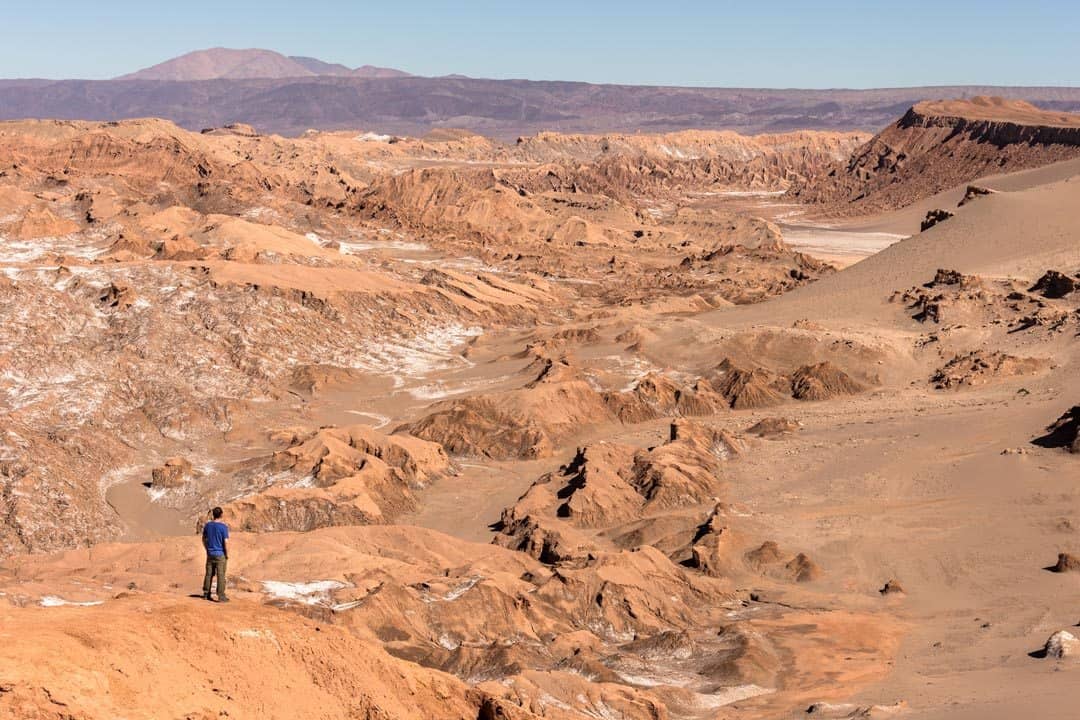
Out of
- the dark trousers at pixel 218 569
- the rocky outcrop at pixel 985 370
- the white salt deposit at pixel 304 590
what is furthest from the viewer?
the rocky outcrop at pixel 985 370

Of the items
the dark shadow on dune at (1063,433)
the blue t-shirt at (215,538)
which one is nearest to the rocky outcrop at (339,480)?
the blue t-shirt at (215,538)

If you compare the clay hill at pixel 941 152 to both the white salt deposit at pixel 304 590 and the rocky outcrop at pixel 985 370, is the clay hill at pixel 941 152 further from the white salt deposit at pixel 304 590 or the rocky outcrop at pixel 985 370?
the white salt deposit at pixel 304 590

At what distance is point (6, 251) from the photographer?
5966 centimetres

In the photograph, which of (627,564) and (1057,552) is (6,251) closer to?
(627,564)

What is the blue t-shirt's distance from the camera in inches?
603

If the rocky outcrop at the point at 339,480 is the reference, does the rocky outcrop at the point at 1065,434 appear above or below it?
above

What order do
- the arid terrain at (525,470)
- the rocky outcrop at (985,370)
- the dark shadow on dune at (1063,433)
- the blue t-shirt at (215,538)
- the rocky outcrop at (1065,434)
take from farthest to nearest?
the rocky outcrop at (985,370) → the dark shadow on dune at (1063,433) → the rocky outcrop at (1065,434) → the arid terrain at (525,470) → the blue t-shirt at (215,538)

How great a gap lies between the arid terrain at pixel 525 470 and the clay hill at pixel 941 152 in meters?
47.0

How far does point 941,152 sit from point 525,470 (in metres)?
104

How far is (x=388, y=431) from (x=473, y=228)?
51146 mm

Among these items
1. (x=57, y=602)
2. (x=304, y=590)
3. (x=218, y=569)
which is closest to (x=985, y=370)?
(x=304, y=590)

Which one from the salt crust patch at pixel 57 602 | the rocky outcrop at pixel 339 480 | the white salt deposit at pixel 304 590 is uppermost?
the salt crust patch at pixel 57 602

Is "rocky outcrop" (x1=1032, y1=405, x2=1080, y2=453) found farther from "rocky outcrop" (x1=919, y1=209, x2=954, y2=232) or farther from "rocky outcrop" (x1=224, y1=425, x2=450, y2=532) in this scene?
"rocky outcrop" (x1=919, y1=209, x2=954, y2=232)

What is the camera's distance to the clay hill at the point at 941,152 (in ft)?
382
